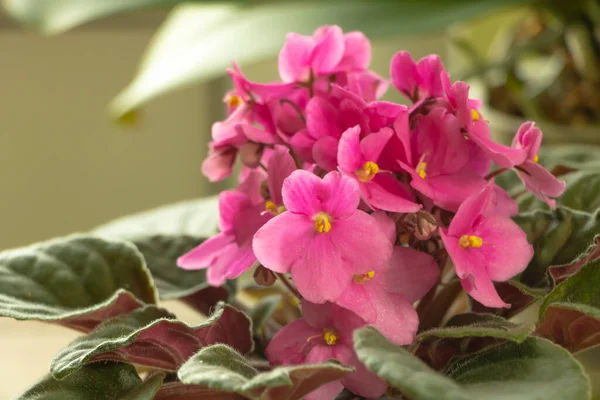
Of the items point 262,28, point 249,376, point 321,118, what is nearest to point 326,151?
point 321,118

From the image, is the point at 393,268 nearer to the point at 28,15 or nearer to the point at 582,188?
the point at 582,188

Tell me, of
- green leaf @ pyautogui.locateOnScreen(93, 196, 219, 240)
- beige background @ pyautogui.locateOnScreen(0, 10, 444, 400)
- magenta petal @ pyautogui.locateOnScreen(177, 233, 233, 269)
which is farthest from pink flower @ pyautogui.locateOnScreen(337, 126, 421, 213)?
beige background @ pyautogui.locateOnScreen(0, 10, 444, 400)

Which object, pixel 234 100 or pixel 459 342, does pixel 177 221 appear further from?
pixel 459 342

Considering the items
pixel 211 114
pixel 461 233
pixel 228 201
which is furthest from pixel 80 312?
pixel 211 114

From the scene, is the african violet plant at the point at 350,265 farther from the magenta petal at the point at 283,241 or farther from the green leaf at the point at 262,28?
the green leaf at the point at 262,28

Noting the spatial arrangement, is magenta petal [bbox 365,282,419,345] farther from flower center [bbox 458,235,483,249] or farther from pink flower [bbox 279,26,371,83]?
pink flower [bbox 279,26,371,83]
